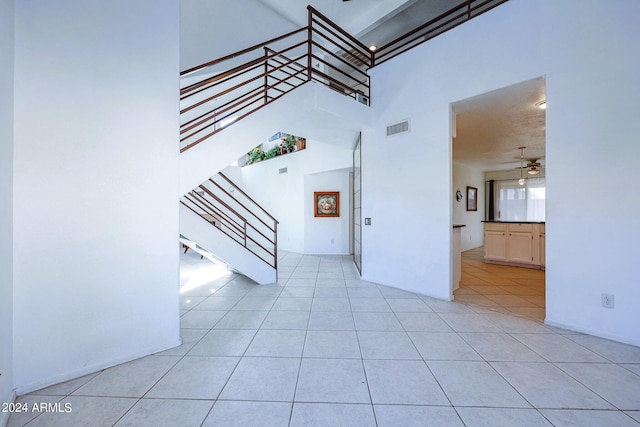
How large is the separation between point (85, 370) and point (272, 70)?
12.1 ft

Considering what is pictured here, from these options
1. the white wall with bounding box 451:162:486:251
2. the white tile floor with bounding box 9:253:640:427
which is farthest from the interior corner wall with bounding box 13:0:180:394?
the white wall with bounding box 451:162:486:251

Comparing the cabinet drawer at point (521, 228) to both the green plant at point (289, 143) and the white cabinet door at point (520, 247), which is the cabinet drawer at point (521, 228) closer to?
the white cabinet door at point (520, 247)

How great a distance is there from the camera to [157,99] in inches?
85.7

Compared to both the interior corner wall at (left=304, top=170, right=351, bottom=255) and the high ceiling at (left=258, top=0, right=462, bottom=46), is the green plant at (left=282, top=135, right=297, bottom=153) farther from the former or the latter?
the high ceiling at (left=258, top=0, right=462, bottom=46)

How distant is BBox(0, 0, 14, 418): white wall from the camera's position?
1.54 meters

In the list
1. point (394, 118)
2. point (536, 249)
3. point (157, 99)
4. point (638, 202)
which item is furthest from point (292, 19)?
point (536, 249)

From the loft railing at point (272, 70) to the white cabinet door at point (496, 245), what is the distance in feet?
15.0

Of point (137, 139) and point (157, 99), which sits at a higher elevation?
point (157, 99)

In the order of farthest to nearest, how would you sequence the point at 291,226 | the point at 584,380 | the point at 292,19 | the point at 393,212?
the point at 291,226 < the point at 292,19 < the point at 393,212 < the point at 584,380

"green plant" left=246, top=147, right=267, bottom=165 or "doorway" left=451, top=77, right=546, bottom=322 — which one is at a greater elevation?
"green plant" left=246, top=147, right=267, bottom=165

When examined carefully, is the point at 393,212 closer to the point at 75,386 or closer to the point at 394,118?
the point at 394,118

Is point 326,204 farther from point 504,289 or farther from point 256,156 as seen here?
point 504,289

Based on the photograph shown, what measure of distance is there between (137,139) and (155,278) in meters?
1.22

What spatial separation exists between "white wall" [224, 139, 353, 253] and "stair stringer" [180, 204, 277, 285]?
3.17m
